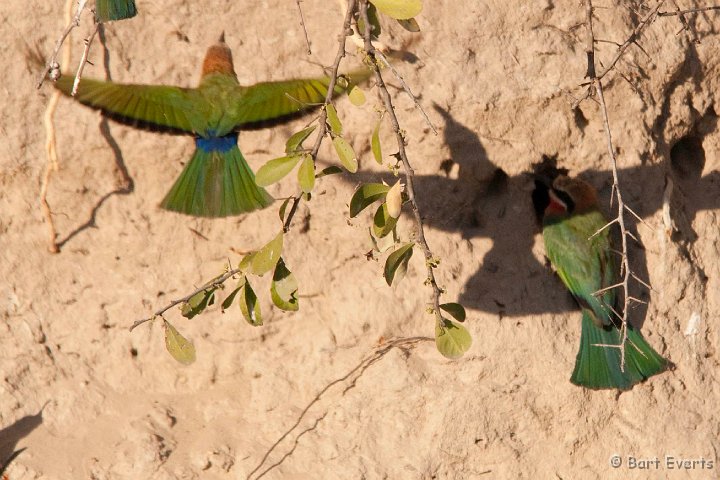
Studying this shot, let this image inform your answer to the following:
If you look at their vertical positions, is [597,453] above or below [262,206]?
below

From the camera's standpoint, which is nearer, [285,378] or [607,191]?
[285,378]

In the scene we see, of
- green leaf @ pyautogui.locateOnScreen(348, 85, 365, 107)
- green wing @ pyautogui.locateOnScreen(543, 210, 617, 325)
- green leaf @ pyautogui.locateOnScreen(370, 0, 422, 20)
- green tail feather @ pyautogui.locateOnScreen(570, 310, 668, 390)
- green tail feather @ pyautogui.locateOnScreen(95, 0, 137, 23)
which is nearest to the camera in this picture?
green leaf @ pyautogui.locateOnScreen(370, 0, 422, 20)

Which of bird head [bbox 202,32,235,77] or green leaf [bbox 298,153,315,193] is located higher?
bird head [bbox 202,32,235,77]

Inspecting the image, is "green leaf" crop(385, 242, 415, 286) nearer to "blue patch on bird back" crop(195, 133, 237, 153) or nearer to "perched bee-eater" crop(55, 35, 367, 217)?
"perched bee-eater" crop(55, 35, 367, 217)

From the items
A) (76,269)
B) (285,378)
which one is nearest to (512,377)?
(285,378)

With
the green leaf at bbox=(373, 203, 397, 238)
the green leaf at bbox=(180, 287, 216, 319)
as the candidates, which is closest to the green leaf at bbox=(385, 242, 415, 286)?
the green leaf at bbox=(373, 203, 397, 238)

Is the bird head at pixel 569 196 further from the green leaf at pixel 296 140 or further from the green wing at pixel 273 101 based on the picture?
the green leaf at pixel 296 140

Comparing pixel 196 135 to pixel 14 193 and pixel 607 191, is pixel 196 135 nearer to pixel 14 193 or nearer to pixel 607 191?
pixel 14 193
